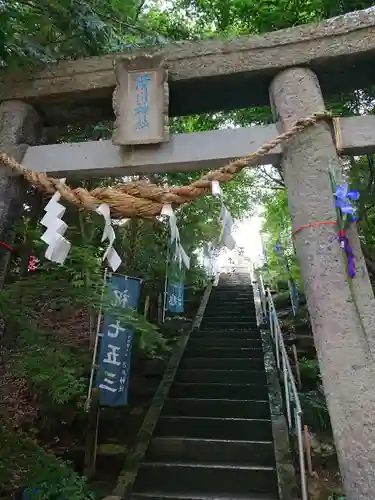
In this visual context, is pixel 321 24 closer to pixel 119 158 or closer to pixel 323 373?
pixel 119 158

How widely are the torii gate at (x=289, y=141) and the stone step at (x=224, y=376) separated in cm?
381

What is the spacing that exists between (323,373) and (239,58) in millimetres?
2077

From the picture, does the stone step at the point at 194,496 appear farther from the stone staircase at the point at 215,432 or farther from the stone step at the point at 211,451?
the stone step at the point at 211,451

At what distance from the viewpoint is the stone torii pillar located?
76.7 inches

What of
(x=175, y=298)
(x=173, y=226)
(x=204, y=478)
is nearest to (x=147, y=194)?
(x=173, y=226)

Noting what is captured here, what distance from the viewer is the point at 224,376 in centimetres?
593

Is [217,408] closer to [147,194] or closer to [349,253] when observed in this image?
[349,253]

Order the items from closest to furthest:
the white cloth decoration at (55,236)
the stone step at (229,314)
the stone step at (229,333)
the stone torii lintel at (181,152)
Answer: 1. the white cloth decoration at (55,236)
2. the stone torii lintel at (181,152)
3. the stone step at (229,333)
4. the stone step at (229,314)

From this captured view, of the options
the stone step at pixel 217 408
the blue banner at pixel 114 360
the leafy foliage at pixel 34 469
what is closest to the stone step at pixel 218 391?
the stone step at pixel 217 408

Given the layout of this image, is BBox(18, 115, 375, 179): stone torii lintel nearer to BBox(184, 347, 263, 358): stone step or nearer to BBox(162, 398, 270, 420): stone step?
BBox(162, 398, 270, 420): stone step

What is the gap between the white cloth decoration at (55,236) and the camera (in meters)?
2.23

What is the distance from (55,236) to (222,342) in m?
5.47

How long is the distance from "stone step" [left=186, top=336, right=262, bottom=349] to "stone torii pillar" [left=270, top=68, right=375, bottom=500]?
491 centimetres

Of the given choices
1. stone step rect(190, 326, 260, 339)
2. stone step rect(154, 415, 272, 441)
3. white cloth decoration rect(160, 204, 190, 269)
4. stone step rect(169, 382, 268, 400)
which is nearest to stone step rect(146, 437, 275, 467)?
stone step rect(154, 415, 272, 441)
